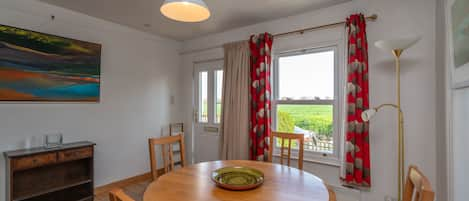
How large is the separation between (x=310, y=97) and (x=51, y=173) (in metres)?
3.33

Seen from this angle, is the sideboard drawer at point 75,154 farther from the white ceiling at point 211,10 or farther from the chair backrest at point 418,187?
the chair backrest at point 418,187

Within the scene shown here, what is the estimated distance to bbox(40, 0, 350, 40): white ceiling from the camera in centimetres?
259

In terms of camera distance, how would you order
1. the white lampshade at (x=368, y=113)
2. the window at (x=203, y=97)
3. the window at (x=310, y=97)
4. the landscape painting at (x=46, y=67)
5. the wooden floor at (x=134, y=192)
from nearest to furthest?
the white lampshade at (x=368, y=113)
the landscape painting at (x=46, y=67)
the window at (x=310, y=97)
the wooden floor at (x=134, y=192)
the window at (x=203, y=97)

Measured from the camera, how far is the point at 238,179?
1506mm

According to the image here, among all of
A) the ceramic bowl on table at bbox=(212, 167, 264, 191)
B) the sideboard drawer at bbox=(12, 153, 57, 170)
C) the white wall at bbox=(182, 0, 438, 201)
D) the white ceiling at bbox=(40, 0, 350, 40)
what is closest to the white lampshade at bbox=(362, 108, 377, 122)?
the white wall at bbox=(182, 0, 438, 201)

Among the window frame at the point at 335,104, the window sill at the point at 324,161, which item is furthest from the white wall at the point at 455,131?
the window sill at the point at 324,161

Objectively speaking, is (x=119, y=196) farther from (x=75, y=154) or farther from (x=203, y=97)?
(x=203, y=97)

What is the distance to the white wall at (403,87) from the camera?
2119mm

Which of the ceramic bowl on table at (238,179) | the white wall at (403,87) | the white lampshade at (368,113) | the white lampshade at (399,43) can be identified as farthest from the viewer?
the white wall at (403,87)

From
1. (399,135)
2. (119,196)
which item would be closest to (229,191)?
(119,196)

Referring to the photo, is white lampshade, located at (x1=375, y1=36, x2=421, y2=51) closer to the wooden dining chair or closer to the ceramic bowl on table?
the ceramic bowl on table

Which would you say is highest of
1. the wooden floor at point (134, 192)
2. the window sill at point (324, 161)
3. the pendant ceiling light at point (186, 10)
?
the pendant ceiling light at point (186, 10)

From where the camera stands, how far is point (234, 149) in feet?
10.7

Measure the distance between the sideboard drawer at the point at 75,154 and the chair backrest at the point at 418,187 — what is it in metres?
3.08
